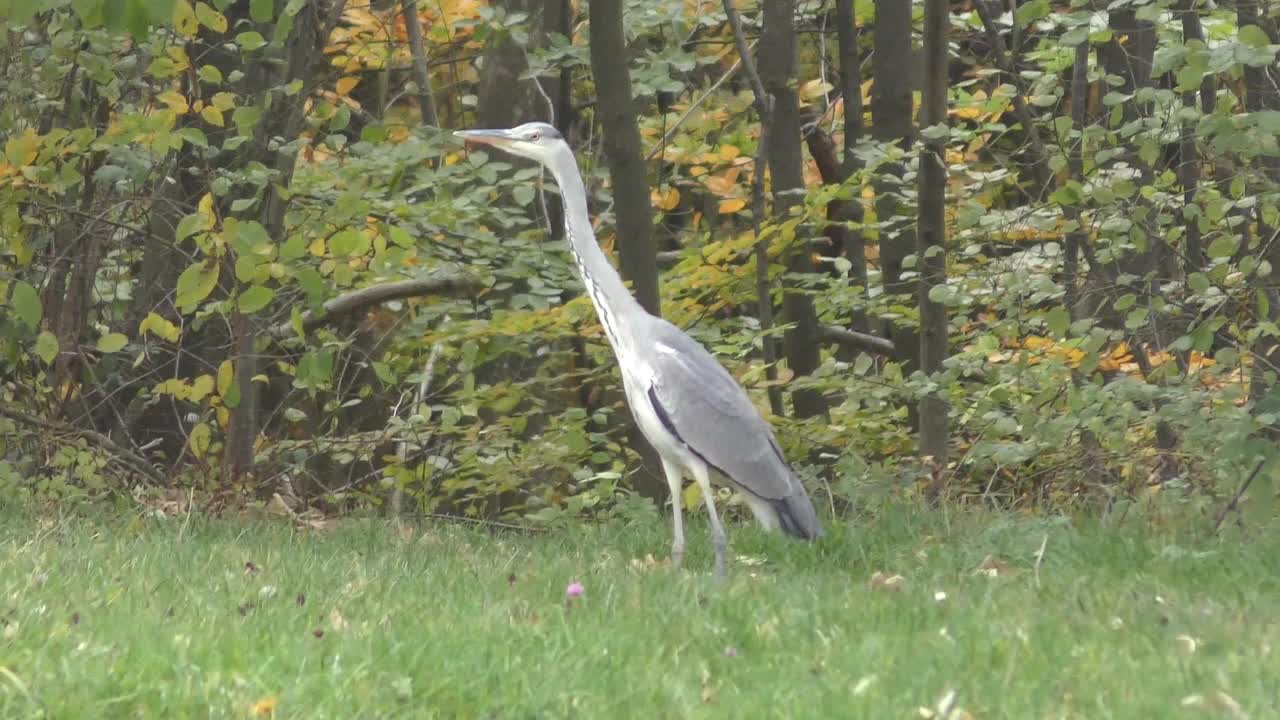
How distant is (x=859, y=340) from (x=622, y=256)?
10.3 feet

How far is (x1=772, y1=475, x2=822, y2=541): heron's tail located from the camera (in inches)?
281

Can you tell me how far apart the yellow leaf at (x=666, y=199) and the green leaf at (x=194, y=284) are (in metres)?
5.34

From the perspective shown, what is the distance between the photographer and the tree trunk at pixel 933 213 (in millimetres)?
9469

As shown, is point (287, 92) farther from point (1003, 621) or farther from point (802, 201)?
point (1003, 621)

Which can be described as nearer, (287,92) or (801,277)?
(287,92)

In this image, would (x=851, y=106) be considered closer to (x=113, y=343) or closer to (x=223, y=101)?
(x=223, y=101)

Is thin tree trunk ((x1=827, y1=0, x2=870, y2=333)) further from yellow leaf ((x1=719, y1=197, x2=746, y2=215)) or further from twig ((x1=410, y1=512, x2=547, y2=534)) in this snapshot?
twig ((x1=410, y1=512, x2=547, y2=534))

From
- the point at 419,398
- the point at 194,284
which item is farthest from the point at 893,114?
the point at 194,284

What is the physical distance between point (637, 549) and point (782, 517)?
2.37 feet

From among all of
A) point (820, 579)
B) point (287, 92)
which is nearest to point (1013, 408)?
point (820, 579)

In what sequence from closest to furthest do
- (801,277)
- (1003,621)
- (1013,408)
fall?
(1003,621) < (1013,408) < (801,277)

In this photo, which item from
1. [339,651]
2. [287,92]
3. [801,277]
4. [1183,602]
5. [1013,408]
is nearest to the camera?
[339,651]

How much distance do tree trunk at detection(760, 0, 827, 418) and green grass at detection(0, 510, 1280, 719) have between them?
14.0 feet

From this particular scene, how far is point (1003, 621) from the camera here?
5.00 meters
